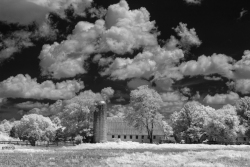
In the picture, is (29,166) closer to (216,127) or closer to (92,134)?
(92,134)

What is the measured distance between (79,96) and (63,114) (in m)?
7.08

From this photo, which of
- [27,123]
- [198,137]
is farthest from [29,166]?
[27,123]

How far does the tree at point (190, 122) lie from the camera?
97750 mm

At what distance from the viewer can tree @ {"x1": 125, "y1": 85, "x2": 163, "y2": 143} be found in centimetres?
8775

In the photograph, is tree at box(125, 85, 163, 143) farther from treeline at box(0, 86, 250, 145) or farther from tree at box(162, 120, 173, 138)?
tree at box(162, 120, 173, 138)

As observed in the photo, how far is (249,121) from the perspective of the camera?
308 feet

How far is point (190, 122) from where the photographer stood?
10181 centimetres

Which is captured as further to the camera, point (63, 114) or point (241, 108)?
point (241, 108)

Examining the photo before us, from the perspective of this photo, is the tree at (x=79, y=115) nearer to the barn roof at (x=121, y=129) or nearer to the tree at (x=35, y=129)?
the tree at (x=35, y=129)

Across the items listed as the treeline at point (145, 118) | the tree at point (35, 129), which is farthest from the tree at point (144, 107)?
the tree at point (35, 129)

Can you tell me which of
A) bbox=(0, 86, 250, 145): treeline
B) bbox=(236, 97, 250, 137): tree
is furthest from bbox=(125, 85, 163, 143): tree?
bbox=(236, 97, 250, 137): tree

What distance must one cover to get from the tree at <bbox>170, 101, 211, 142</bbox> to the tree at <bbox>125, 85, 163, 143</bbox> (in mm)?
15052

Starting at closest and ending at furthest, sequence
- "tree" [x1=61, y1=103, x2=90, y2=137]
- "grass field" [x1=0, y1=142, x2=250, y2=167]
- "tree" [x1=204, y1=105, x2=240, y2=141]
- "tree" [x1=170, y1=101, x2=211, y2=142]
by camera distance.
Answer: "grass field" [x1=0, y1=142, x2=250, y2=167]
"tree" [x1=204, y1=105, x2=240, y2=141]
"tree" [x1=61, y1=103, x2=90, y2=137]
"tree" [x1=170, y1=101, x2=211, y2=142]

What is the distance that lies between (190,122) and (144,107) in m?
22.6
